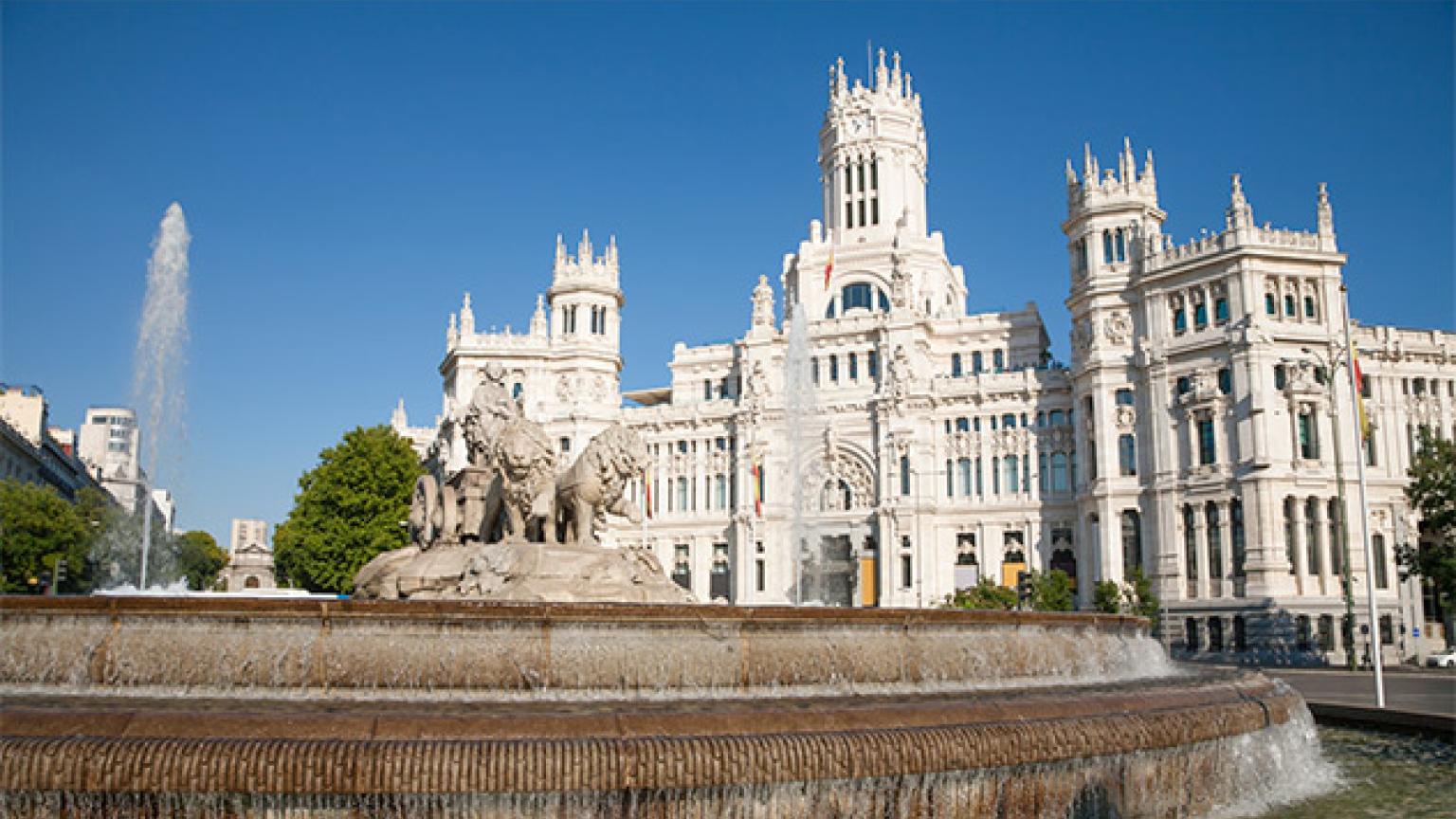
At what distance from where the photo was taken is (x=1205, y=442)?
2424 inches

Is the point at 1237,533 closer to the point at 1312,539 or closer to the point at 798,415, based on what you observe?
the point at 1312,539

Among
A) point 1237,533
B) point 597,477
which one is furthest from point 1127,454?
point 597,477

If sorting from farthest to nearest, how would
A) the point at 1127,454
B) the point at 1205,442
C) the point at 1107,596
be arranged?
the point at 1127,454 → the point at 1205,442 → the point at 1107,596

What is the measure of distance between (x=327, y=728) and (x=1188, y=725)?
9245 mm

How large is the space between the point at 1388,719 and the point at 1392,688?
44.6 ft

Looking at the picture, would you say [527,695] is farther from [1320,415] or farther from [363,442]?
[1320,415]

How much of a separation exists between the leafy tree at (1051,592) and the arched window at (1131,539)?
4136 mm

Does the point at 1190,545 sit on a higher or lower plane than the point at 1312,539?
lower

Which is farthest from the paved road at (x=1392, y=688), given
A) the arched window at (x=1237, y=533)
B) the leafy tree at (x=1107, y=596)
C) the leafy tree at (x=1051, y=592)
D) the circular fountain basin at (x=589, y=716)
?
the leafy tree at (x=1051, y=592)

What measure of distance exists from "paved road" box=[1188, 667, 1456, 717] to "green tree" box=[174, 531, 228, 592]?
72.1 metres

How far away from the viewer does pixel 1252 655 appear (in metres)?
55.2

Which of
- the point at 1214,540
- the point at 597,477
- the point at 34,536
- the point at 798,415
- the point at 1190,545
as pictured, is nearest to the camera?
the point at 597,477

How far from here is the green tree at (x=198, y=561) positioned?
299 ft

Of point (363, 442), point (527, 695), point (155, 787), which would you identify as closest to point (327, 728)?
point (155, 787)
